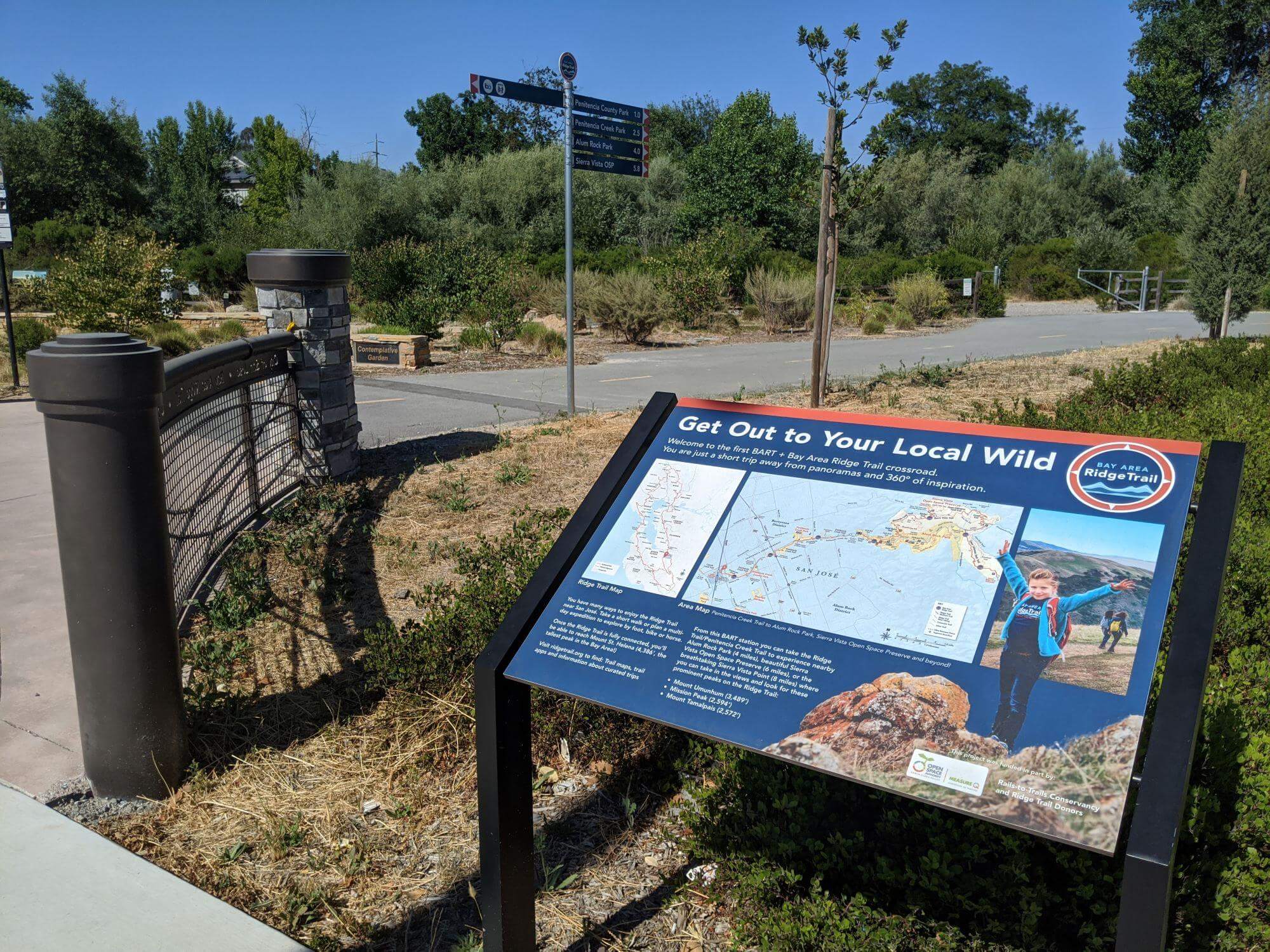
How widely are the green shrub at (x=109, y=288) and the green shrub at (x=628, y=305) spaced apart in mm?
7317

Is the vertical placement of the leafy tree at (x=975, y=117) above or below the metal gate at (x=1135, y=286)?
above

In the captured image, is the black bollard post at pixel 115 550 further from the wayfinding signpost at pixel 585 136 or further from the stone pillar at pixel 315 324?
the wayfinding signpost at pixel 585 136

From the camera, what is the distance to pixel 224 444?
17.1ft

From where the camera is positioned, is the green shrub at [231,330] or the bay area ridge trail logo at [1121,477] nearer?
the bay area ridge trail logo at [1121,477]

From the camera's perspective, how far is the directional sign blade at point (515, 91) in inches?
305

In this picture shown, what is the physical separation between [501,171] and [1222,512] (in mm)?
32569

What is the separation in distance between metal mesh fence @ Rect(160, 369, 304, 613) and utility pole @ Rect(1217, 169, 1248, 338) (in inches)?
604

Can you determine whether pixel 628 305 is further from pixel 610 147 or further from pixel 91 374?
pixel 91 374

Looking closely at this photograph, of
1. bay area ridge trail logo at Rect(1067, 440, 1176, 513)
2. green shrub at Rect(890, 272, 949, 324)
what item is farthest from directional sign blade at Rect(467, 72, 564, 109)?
green shrub at Rect(890, 272, 949, 324)

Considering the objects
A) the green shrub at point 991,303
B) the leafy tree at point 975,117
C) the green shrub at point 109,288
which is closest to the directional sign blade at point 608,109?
the green shrub at point 109,288

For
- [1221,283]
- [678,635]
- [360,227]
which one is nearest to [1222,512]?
[678,635]

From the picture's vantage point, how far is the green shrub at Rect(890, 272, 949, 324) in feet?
77.4

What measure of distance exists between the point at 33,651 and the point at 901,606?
376cm

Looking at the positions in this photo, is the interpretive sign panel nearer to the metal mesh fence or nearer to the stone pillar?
the metal mesh fence
